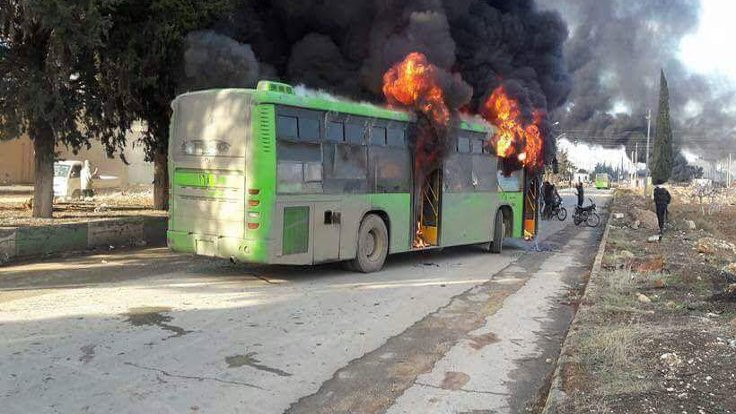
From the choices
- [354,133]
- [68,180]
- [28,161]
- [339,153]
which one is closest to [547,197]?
[354,133]

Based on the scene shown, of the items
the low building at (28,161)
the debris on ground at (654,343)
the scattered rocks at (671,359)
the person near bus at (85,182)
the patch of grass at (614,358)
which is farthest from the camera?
the low building at (28,161)

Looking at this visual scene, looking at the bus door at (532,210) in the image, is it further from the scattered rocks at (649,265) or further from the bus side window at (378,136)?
the bus side window at (378,136)

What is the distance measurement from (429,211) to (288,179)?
393cm

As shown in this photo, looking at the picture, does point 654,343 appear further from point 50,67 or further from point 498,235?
point 50,67

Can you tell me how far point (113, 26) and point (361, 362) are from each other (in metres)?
10.5

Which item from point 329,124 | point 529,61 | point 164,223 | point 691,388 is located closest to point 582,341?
point 691,388

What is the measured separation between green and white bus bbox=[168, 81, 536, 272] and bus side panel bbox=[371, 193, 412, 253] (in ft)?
0.06

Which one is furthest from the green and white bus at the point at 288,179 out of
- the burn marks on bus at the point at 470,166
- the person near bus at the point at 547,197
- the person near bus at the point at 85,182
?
the person near bus at the point at 85,182

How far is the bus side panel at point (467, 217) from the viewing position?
12.7 m

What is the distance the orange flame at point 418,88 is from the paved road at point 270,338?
3140mm

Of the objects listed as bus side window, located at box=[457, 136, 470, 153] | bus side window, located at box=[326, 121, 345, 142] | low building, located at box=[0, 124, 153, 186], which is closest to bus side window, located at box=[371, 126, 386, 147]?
bus side window, located at box=[326, 121, 345, 142]

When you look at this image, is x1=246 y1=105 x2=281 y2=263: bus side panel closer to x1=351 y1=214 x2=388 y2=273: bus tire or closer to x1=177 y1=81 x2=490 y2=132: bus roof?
x1=177 y1=81 x2=490 y2=132: bus roof

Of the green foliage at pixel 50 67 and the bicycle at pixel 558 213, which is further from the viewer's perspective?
the bicycle at pixel 558 213

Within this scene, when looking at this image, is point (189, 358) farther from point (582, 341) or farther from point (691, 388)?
point (691, 388)
